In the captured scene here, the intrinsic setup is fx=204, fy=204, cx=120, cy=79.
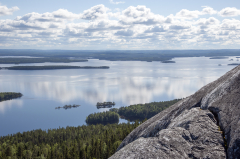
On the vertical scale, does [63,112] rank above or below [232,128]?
below

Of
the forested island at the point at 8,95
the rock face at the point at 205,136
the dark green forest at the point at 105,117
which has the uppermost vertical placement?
the rock face at the point at 205,136

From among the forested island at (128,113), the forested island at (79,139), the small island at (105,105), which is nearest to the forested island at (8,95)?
the small island at (105,105)

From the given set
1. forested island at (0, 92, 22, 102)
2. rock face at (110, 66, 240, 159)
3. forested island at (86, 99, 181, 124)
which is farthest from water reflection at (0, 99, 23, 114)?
rock face at (110, 66, 240, 159)

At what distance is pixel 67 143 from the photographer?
55.2m

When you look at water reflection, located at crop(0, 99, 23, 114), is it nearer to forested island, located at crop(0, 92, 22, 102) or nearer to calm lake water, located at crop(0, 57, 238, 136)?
calm lake water, located at crop(0, 57, 238, 136)

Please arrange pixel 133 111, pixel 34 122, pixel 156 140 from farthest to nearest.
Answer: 1. pixel 133 111
2. pixel 34 122
3. pixel 156 140

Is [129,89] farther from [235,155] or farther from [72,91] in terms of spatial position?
[235,155]

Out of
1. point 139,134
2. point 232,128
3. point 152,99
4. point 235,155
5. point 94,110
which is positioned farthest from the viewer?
point 152,99

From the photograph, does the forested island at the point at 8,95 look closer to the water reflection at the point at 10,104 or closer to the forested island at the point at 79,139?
the water reflection at the point at 10,104

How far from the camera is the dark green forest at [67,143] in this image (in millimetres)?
39406

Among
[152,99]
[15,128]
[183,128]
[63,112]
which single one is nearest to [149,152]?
[183,128]

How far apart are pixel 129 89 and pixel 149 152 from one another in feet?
428

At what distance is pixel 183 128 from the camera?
6719 millimetres

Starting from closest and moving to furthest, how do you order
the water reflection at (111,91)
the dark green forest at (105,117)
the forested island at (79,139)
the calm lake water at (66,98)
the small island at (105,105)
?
the forested island at (79,139) < the calm lake water at (66,98) < the dark green forest at (105,117) < the small island at (105,105) < the water reflection at (111,91)
